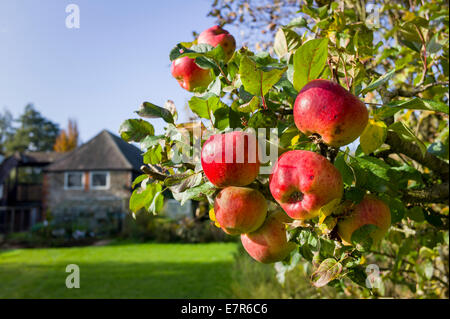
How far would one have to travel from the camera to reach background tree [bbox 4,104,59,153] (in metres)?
42.4

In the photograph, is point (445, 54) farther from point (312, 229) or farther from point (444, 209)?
point (312, 229)

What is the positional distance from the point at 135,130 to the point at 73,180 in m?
19.3

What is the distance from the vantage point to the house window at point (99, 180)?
59.2 ft

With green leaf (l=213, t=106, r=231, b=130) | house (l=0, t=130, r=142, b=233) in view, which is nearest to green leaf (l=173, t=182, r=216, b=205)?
green leaf (l=213, t=106, r=231, b=130)

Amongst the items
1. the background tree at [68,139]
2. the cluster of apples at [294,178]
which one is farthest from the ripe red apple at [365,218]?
the background tree at [68,139]

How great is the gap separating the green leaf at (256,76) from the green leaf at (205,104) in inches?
4.6

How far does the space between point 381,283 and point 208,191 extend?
5.89ft

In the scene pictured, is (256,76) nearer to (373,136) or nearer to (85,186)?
(373,136)

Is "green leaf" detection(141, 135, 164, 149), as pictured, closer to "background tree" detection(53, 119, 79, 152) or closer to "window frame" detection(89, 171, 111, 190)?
"window frame" detection(89, 171, 111, 190)

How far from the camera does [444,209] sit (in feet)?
8.09

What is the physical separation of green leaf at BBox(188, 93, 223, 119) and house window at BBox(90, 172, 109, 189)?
18.0 meters

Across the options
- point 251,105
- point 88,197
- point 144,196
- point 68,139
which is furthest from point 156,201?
point 68,139

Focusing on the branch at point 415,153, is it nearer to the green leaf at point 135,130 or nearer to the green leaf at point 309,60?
the green leaf at point 309,60
